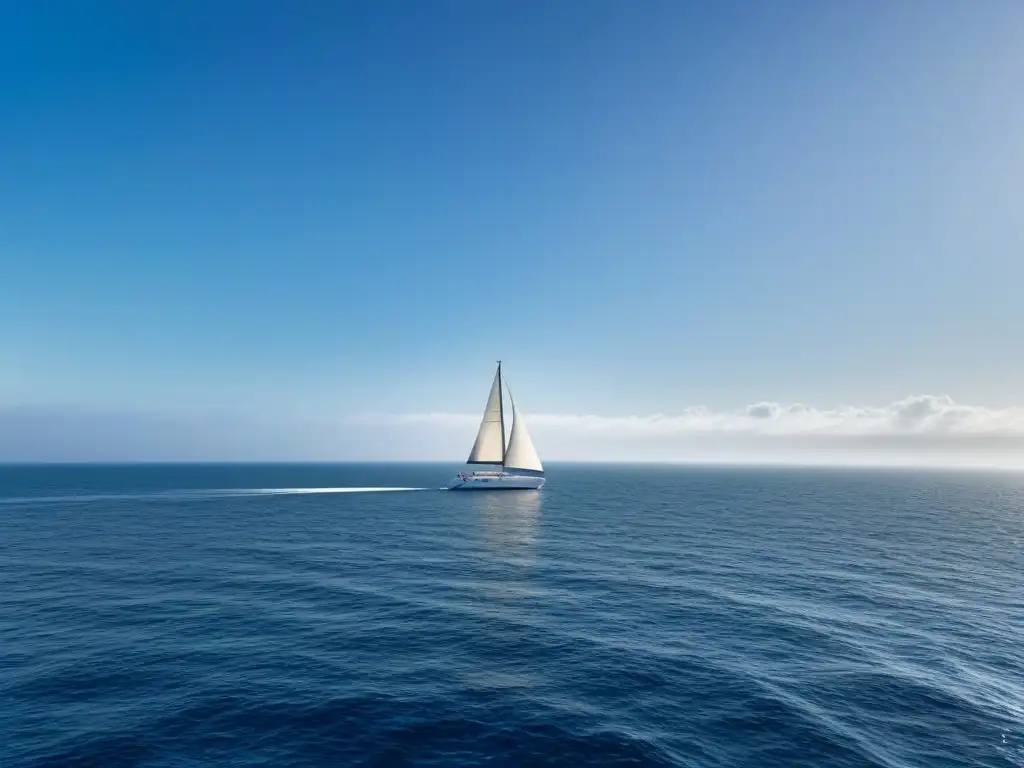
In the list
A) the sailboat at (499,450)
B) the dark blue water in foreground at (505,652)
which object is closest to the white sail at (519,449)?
the sailboat at (499,450)

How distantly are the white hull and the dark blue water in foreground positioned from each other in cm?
7016

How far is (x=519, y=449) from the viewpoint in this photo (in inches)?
6097

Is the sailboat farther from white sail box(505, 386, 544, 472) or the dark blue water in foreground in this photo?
the dark blue water in foreground

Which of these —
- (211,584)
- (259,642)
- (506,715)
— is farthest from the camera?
(211,584)

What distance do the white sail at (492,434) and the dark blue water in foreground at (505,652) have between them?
72.4m

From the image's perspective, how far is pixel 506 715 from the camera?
30.2 meters

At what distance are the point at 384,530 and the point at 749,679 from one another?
6836cm

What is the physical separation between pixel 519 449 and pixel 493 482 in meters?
12.3

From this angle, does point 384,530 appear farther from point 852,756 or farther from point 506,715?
point 852,756

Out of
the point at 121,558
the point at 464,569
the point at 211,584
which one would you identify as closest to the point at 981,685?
the point at 464,569

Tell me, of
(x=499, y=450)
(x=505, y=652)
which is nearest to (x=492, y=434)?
(x=499, y=450)

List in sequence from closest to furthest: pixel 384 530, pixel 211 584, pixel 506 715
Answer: pixel 506 715, pixel 211 584, pixel 384 530

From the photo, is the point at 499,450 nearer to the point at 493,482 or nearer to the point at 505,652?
the point at 493,482

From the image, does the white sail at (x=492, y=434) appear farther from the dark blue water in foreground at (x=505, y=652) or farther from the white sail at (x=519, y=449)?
the dark blue water in foreground at (x=505, y=652)
